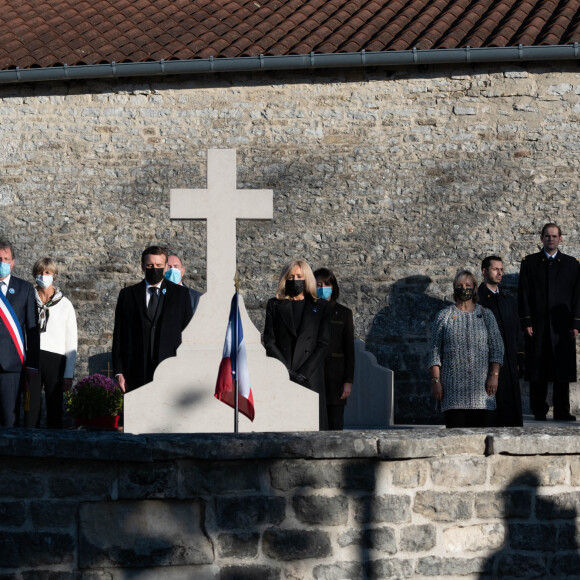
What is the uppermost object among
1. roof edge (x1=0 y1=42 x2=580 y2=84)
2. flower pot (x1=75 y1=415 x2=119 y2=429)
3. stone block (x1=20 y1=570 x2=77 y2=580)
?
roof edge (x1=0 y1=42 x2=580 y2=84)

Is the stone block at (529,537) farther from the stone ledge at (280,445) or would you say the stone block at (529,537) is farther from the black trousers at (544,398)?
the black trousers at (544,398)

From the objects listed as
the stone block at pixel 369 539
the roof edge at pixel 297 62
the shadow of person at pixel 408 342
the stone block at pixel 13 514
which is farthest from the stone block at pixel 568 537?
the roof edge at pixel 297 62

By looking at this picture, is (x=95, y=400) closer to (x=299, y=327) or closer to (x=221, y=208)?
(x=221, y=208)

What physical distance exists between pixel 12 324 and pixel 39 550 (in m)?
2.92

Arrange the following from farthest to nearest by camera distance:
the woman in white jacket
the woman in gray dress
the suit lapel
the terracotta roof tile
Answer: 1. the terracotta roof tile
2. the woman in white jacket
3. the suit lapel
4. the woman in gray dress

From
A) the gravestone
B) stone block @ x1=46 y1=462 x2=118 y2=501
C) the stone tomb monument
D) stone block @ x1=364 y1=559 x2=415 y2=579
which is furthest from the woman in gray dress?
the gravestone

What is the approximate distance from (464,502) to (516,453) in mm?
332

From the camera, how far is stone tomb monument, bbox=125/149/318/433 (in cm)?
736

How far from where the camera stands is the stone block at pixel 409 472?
5.02m

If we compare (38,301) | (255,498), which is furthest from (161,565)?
(38,301)

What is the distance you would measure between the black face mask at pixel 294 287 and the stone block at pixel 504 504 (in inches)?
97.7

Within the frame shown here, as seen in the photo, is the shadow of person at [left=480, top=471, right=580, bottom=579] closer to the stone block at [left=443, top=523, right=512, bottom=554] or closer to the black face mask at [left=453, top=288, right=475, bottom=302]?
the stone block at [left=443, top=523, right=512, bottom=554]

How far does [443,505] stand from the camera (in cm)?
509

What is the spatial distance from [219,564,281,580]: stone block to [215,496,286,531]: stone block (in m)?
0.18
